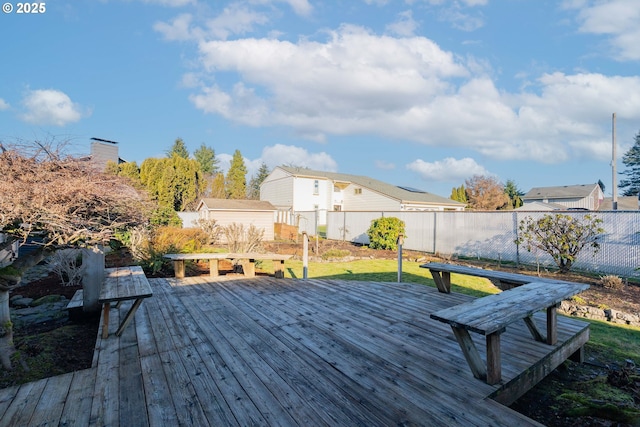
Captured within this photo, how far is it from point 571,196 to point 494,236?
3139 cm

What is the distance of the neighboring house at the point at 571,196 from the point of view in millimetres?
32719

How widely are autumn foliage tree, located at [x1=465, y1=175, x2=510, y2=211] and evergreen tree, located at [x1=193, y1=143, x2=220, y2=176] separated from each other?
111 ft

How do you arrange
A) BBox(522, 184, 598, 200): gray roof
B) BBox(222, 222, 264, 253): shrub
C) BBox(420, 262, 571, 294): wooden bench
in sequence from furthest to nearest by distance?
BBox(522, 184, 598, 200): gray roof
BBox(222, 222, 264, 253): shrub
BBox(420, 262, 571, 294): wooden bench

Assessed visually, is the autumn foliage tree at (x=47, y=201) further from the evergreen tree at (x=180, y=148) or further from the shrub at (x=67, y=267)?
the evergreen tree at (x=180, y=148)

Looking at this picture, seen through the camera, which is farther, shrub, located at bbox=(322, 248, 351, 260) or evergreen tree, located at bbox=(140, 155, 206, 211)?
evergreen tree, located at bbox=(140, 155, 206, 211)

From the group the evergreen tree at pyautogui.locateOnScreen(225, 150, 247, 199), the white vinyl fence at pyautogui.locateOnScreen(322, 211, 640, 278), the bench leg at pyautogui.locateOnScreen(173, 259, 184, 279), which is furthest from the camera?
the evergreen tree at pyautogui.locateOnScreen(225, 150, 247, 199)

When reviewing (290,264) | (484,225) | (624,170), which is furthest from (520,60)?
(624,170)

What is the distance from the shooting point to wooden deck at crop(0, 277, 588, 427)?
1.80m

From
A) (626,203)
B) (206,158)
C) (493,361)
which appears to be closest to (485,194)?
(626,203)

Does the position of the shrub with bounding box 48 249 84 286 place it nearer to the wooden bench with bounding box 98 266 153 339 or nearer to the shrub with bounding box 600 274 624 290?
the wooden bench with bounding box 98 266 153 339

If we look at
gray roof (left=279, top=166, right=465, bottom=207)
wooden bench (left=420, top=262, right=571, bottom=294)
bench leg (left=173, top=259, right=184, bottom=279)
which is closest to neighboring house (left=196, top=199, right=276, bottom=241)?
bench leg (left=173, top=259, right=184, bottom=279)

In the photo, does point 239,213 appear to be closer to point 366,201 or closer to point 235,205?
point 235,205

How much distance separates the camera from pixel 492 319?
2.12 m

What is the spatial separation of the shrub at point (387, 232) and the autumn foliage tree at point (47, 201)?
11493 mm
